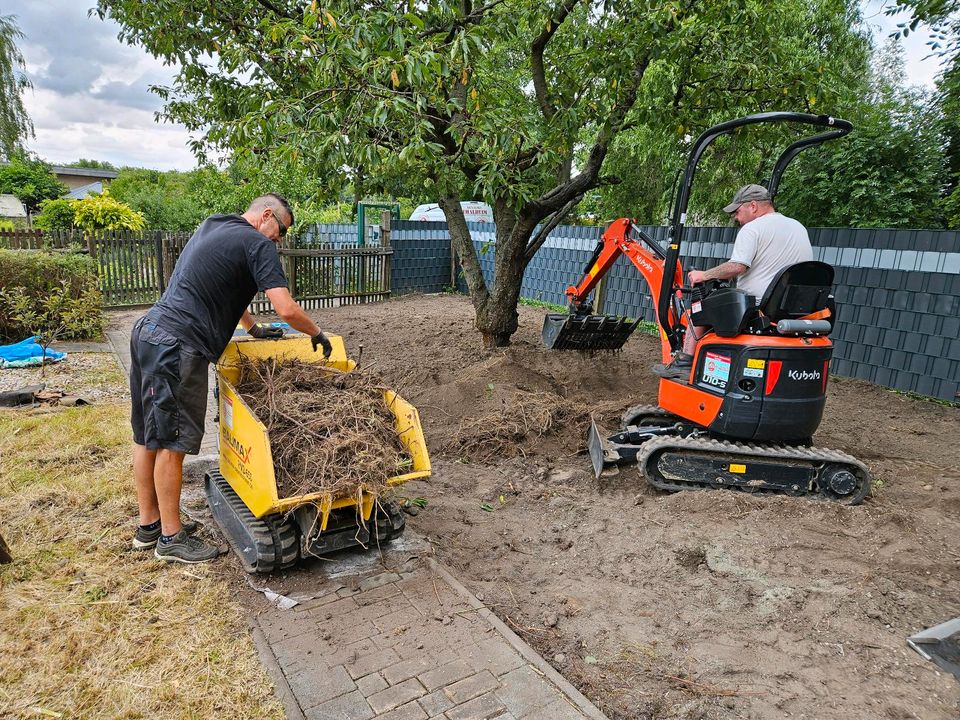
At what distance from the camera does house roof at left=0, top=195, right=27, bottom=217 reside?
3581cm

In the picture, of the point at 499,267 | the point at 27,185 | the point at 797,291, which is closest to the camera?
the point at 797,291

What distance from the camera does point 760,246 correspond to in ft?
14.6

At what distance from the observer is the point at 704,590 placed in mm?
3441

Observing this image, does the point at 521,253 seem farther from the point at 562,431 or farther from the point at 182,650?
the point at 182,650

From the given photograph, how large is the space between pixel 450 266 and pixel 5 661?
546 inches

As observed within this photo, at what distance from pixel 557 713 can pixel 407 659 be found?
0.71 meters

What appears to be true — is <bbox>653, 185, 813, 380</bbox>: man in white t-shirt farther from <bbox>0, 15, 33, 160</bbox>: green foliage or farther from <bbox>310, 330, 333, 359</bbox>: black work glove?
<bbox>0, 15, 33, 160</bbox>: green foliage

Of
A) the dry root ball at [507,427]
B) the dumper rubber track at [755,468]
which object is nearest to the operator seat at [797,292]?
the dumper rubber track at [755,468]

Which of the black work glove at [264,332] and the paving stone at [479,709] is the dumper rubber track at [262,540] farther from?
the paving stone at [479,709]

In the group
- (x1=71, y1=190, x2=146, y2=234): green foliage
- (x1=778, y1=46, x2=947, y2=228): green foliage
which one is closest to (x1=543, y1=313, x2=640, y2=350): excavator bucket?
(x1=778, y1=46, x2=947, y2=228): green foliage

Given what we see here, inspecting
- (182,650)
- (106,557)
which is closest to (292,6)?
(106,557)

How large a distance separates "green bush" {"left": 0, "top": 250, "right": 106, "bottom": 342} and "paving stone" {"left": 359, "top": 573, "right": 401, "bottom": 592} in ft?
22.4

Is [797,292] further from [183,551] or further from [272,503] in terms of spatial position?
[183,551]

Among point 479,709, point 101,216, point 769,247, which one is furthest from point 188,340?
point 101,216
